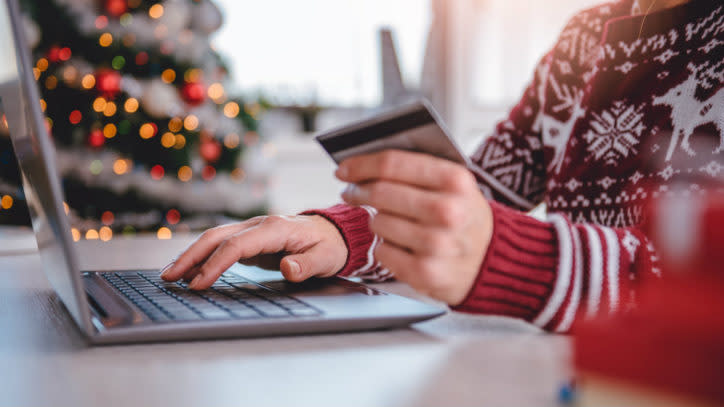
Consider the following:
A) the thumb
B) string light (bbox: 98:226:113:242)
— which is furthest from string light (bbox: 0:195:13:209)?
the thumb

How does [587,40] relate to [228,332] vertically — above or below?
above

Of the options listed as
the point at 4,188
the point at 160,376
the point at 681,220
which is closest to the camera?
the point at 681,220

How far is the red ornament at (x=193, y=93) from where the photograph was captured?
8.99 feet

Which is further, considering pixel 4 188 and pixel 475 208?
pixel 4 188

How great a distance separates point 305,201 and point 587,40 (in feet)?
9.30

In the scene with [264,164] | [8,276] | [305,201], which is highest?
[8,276]

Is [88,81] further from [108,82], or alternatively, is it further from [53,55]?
[53,55]

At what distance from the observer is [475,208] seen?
412 millimetres

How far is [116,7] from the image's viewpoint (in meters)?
2.67

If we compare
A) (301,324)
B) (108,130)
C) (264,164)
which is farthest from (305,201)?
(301,324)

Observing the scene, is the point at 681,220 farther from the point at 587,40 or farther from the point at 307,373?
the point at 587,40

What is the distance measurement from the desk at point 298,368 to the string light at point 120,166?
2.37 meters

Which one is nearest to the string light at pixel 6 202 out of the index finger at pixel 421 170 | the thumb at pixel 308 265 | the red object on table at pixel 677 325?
the thumb at pixel 308 265

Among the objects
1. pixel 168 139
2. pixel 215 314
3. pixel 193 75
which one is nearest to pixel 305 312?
pixel 215 314
